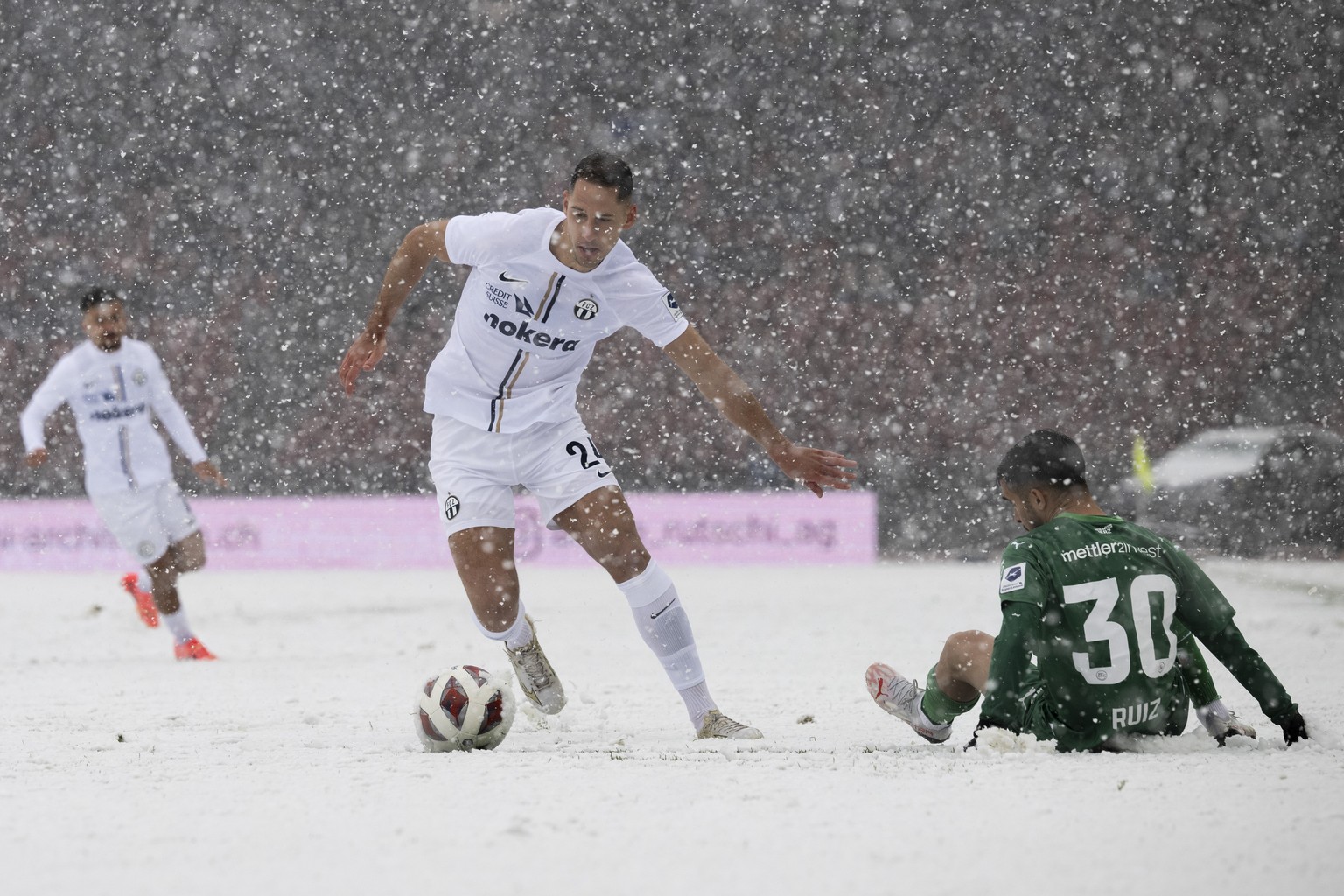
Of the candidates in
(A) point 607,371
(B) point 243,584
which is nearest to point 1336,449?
(A) point 607,371

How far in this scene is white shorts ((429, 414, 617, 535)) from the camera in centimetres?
434

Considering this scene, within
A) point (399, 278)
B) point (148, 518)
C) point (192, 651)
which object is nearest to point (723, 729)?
point (399, 278)

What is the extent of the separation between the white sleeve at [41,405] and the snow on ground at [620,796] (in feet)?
5.09

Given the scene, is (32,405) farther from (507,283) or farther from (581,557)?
(581,557)

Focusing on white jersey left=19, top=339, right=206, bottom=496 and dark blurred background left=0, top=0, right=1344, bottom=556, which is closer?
white jersey left=19, top=339, right=206, bottom=496

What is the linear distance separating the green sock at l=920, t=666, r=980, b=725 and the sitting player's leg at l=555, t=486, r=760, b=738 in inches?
26.2

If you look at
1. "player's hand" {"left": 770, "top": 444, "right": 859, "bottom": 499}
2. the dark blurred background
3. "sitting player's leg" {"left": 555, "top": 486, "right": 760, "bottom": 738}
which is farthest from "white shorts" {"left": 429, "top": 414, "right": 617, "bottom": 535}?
the dark blurred background

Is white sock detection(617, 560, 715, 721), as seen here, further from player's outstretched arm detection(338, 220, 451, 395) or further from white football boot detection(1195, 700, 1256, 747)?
white football boot detection(1195, 700, 1256, 747)

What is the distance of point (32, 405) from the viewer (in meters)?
7.39

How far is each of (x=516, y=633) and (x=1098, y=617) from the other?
1972 millimetres

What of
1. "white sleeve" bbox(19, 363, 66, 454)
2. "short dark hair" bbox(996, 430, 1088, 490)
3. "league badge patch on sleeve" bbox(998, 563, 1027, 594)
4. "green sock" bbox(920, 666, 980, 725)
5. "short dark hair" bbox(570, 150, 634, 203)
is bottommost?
"green sock" bbox(920, 666, 980, 725)

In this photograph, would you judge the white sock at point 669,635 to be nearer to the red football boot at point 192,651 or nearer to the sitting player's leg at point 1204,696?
the sitting player's leg at point 1204,696

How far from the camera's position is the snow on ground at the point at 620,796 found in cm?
237

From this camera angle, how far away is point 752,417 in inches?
160
